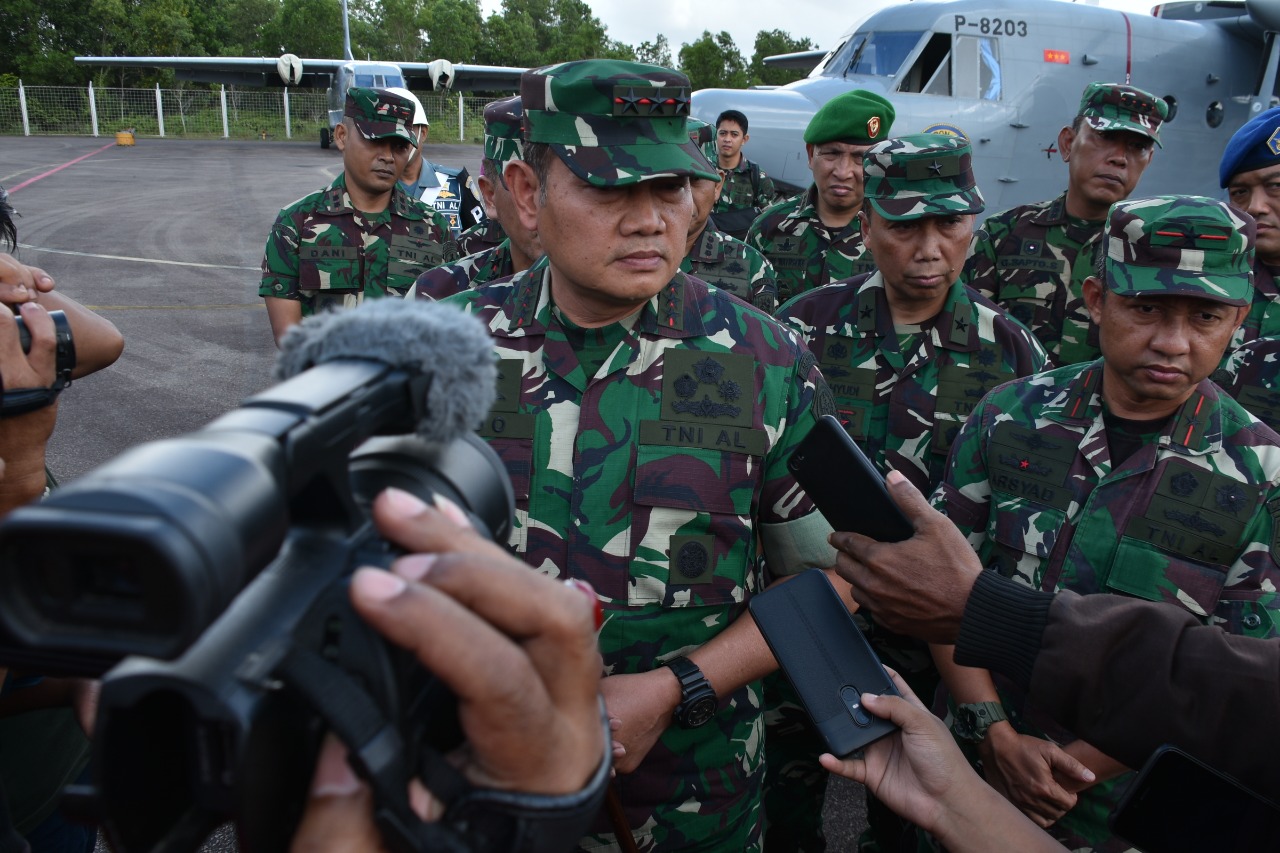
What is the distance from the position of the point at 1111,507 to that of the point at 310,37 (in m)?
51.6

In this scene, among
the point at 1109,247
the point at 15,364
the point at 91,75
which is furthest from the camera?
the point at 91,75

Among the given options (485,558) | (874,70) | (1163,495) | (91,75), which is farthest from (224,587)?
(91,75)

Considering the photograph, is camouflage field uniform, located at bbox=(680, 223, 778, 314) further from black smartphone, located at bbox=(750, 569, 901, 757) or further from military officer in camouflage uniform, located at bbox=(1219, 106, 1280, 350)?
black smartphone, located at bbox=(750, 569, 901, 757)

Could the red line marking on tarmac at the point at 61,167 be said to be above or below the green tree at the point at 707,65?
below

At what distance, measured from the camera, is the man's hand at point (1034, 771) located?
7.04ft

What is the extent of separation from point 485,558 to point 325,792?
25 cm

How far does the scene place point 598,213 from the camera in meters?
2.08

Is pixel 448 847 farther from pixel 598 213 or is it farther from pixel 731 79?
pixel 731 79

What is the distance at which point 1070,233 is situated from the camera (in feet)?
15.5

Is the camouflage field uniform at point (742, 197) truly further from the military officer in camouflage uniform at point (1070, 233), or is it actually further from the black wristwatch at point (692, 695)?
the black wristwatch at point (692, 695)

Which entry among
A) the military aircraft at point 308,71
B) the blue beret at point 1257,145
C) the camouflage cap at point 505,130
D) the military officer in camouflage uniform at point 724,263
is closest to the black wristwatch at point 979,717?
the military officer in camouflage uniform at point 724,263

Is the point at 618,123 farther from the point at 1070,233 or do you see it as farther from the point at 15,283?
the point at 1070,233

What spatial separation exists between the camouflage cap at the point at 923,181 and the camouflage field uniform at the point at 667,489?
1.42m

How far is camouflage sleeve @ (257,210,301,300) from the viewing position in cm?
504
